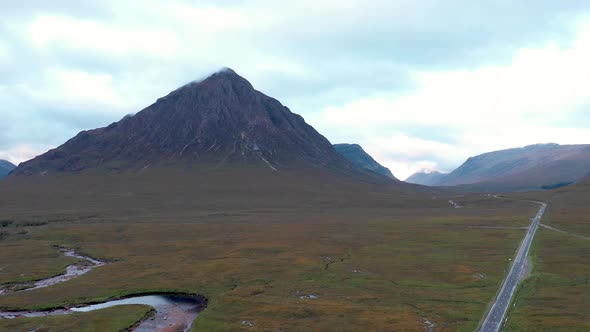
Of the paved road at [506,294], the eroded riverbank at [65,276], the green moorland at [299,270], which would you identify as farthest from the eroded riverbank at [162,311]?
the paved road at [506,294]

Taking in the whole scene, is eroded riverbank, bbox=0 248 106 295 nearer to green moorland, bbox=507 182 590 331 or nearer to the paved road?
the paved road

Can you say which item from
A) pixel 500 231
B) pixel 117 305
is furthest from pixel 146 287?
pixel 500 231

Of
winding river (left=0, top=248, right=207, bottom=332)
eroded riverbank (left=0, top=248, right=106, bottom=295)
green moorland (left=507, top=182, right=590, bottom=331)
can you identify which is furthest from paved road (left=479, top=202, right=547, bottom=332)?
eroded riverbank (left=0, top=248, right=106, bottom=295)

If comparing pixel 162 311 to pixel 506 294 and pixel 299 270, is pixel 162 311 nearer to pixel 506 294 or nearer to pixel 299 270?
pixel 299 270

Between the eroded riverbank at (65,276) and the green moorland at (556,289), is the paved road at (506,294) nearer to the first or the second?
the green moorland at (556,289)

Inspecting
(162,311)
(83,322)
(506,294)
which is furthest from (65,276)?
(506,294)

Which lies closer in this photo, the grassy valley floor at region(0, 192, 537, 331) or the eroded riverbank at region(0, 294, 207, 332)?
the eroded riverbank at region(0, 294, 207, 332)
